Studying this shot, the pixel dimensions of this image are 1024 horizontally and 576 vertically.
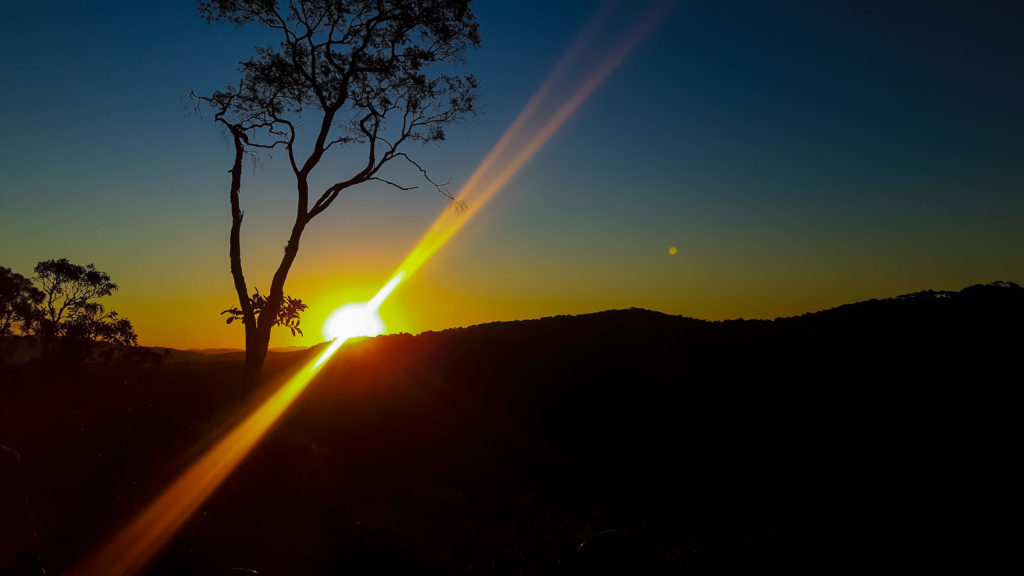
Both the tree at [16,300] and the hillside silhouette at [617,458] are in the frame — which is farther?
the tree at [16,300]

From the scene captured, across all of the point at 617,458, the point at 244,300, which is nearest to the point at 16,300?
the point at 244,300

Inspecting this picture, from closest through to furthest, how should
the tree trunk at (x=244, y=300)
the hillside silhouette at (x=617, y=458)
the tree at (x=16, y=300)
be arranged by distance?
1. the hillside silhouette at (x=617, y=458)
2. the tree trunk at (x=244, y=300)
3. the tree at (x=16, y=300)

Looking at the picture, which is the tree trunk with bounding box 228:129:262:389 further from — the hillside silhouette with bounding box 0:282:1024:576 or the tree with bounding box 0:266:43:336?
the tree with bounding box 0:266:43:336

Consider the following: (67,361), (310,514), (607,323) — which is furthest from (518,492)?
(67,361)

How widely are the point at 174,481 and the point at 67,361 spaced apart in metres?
29.7

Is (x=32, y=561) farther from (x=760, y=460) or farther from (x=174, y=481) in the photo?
(x=760, y=460)

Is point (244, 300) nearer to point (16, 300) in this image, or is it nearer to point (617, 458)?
point (617, 458)

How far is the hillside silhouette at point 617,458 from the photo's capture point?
995 cm

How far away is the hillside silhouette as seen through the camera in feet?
32.6

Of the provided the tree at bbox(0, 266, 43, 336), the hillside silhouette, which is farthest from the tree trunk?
the tree at bbox(0, 266, 43, 336)

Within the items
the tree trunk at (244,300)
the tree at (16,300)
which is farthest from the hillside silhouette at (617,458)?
the tree at (16,300)

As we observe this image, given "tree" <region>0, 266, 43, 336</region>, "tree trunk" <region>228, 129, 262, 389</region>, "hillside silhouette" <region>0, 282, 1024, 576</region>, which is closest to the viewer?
"hillside silhouette" <region>0, 282, 1024, 576</region>

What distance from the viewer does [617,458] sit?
15070mm

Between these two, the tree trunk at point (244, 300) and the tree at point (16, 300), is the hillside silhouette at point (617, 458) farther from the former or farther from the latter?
the tree at point (16, 300)
